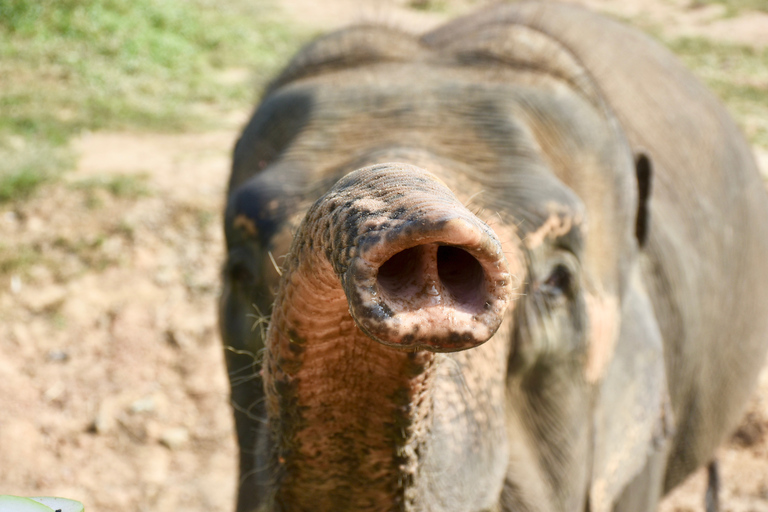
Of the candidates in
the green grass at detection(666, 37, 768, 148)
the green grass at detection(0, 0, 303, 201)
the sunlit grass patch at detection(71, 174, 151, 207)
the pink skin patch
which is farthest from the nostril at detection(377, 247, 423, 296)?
the green grass at detection(666, 37, 768, 148)

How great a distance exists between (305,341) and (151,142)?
5.49 m

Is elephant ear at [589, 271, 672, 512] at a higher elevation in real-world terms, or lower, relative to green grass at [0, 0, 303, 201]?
higher

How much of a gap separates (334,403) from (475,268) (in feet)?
1.19

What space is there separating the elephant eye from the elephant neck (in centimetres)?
65

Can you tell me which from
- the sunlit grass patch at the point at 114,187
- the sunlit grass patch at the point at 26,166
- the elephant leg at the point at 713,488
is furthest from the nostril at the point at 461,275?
the sunlit grass patch at the point at 26,166

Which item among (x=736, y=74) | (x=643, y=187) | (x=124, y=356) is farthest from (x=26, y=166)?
(x=736, y=74)

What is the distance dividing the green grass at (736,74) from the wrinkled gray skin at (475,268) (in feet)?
15.2

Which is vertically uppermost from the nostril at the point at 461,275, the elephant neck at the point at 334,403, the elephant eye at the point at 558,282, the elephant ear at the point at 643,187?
the nostril at the point at 461,275

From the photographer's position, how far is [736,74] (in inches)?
351

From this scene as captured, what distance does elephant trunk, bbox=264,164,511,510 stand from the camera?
32.1 inches

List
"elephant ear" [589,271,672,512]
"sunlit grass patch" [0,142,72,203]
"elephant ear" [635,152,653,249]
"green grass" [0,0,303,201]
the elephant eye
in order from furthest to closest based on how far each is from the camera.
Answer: "green grass" [0,0,303,201], "sunlit grass patch" [0,142,72,203], "elephant ear" [635,152,653,249], "elephant ear" [589,271,672,512], the elephant eye

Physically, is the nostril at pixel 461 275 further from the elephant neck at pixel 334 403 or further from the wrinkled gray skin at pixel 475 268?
the elephant neck at pixel 334 403

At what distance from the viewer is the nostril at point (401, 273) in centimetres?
85

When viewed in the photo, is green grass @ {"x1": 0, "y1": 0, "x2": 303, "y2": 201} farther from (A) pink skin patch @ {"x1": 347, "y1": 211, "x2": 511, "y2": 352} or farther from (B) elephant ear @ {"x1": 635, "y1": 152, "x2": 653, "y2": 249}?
(A) pink skin patch @ {"x1": 347, "y1": 211, "x2": 511, "y2": 352}
